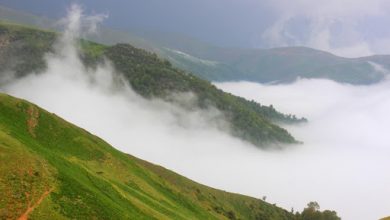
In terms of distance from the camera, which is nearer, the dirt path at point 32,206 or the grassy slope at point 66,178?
the dirt path at point 32,206

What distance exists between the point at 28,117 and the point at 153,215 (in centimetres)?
3707

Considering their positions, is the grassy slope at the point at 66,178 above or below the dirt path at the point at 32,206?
above

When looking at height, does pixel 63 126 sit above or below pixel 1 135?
above

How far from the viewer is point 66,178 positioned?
3130 inches

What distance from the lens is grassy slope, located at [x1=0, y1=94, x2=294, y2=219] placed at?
70125mm

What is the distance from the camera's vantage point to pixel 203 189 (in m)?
190

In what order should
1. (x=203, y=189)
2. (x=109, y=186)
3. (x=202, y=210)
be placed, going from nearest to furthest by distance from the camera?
1. (x=109, y=186)
2. (x=202, y=210)
3. (x=203, y=189)

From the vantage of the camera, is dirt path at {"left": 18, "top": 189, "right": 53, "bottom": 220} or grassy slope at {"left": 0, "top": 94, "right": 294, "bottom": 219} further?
grassy slope at {"left": 0, "top": 94, "right": 294, "bottom": 219}

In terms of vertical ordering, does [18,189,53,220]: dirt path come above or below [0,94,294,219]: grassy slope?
below

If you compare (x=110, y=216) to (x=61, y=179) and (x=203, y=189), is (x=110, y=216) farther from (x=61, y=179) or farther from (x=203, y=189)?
(x=203, y=189)

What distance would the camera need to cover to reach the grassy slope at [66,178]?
70.1 metres

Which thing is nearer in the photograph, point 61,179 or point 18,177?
point 18,177

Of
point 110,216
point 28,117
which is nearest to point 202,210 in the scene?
point 28,117

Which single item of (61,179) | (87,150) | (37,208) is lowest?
(37,208)
